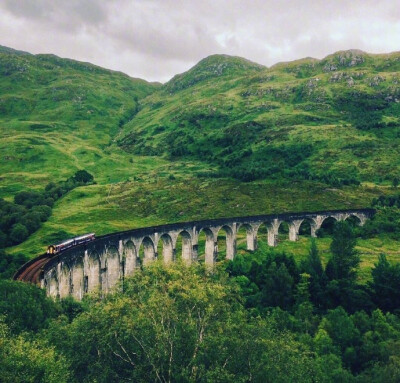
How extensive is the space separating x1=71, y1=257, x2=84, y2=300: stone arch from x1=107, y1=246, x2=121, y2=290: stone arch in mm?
7969

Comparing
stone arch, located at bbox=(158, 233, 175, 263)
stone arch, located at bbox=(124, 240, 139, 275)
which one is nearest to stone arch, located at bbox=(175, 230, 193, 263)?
stone arch, located at bbox=(158, 233, 175, 263)

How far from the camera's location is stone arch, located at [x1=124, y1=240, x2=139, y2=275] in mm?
77938

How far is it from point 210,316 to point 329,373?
42.3ft

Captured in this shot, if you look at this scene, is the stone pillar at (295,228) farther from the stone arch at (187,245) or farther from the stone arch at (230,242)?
the stone arch at (187,245)

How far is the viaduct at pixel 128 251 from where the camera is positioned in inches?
2260

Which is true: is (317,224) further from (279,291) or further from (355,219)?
(279,291)

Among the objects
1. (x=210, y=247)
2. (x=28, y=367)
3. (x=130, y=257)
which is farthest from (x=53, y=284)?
(x=210, y=247)

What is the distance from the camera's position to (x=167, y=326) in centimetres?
3409

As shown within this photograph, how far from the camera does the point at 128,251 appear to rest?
7831cm

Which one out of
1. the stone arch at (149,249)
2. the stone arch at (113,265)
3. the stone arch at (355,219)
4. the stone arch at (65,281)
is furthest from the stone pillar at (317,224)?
the stone arch at (65,281)

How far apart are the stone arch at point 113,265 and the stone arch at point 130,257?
3184mm

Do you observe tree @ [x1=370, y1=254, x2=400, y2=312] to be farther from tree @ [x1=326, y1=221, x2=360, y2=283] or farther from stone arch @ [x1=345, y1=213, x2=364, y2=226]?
stone arch @ [x1=345, y1=213, x2=364, y2=226]

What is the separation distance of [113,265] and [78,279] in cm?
1009

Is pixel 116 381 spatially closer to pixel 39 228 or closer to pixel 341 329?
pixel 341 329
